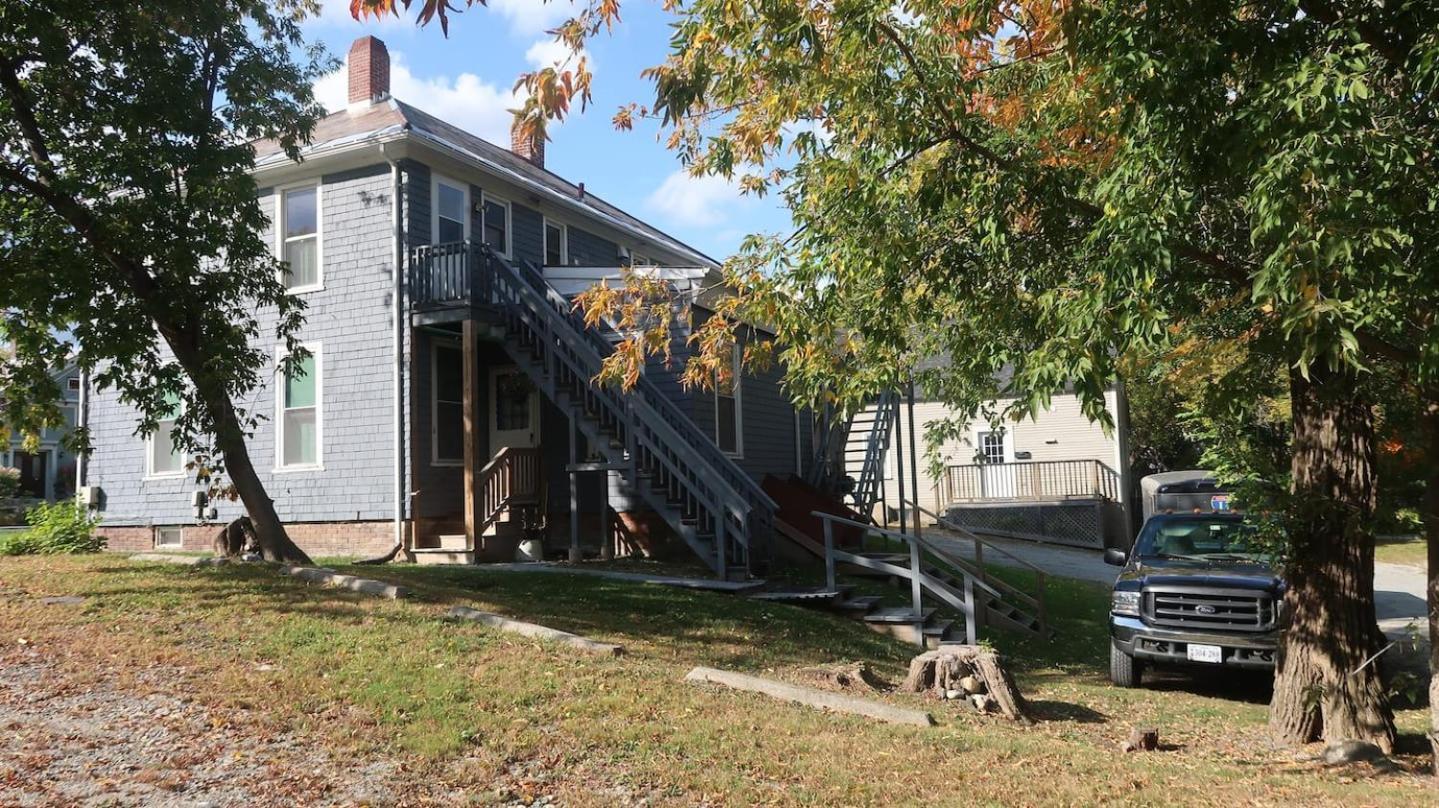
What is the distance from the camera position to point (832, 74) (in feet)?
25.3

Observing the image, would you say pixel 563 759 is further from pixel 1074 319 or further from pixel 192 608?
pixel 192 608

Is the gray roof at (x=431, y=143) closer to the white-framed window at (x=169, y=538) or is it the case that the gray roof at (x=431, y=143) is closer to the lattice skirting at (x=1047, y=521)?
the white-framed window at (x=169, y=538)

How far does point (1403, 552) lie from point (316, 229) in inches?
1017

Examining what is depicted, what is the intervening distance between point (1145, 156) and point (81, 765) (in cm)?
690

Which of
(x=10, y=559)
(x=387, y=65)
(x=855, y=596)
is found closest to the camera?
(x=855, y=596)

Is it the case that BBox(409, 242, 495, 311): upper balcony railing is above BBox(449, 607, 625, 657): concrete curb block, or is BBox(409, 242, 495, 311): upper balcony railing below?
above

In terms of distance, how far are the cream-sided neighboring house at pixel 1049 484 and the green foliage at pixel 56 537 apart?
14755 millimetres

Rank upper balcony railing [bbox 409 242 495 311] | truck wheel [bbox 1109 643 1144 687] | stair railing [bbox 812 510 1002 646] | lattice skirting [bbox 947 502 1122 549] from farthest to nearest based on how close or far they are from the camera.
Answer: lattice skirting [bbox 947 502 1122 549]
upper balcony railing [bbox 409 242 495 311]
stair railing [bbox 812 510 1002 646]
truck wheel [bbox 1109 643 1144 687]

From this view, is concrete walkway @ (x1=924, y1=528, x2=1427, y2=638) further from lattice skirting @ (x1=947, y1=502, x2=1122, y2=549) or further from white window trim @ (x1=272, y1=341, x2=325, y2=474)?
white window trim @ (x1=272, y1=341, x2=325, y2=474)

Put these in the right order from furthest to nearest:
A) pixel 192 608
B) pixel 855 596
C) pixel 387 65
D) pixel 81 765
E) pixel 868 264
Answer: pixel 387 65 < pixel 855 596 < pixel 192 608 < pixel 868 264 < pixel 81 765

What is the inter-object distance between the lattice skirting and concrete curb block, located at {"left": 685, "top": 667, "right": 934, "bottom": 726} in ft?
63.1

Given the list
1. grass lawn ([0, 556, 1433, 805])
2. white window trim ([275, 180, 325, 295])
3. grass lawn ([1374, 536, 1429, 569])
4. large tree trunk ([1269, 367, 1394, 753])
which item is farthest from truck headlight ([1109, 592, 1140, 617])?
grass lawn ([1374, 536, 1429, 569])

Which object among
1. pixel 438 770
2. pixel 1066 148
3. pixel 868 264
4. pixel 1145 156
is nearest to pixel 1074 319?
pixel 1145 156

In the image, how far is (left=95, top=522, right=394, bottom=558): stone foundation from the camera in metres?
15.8
